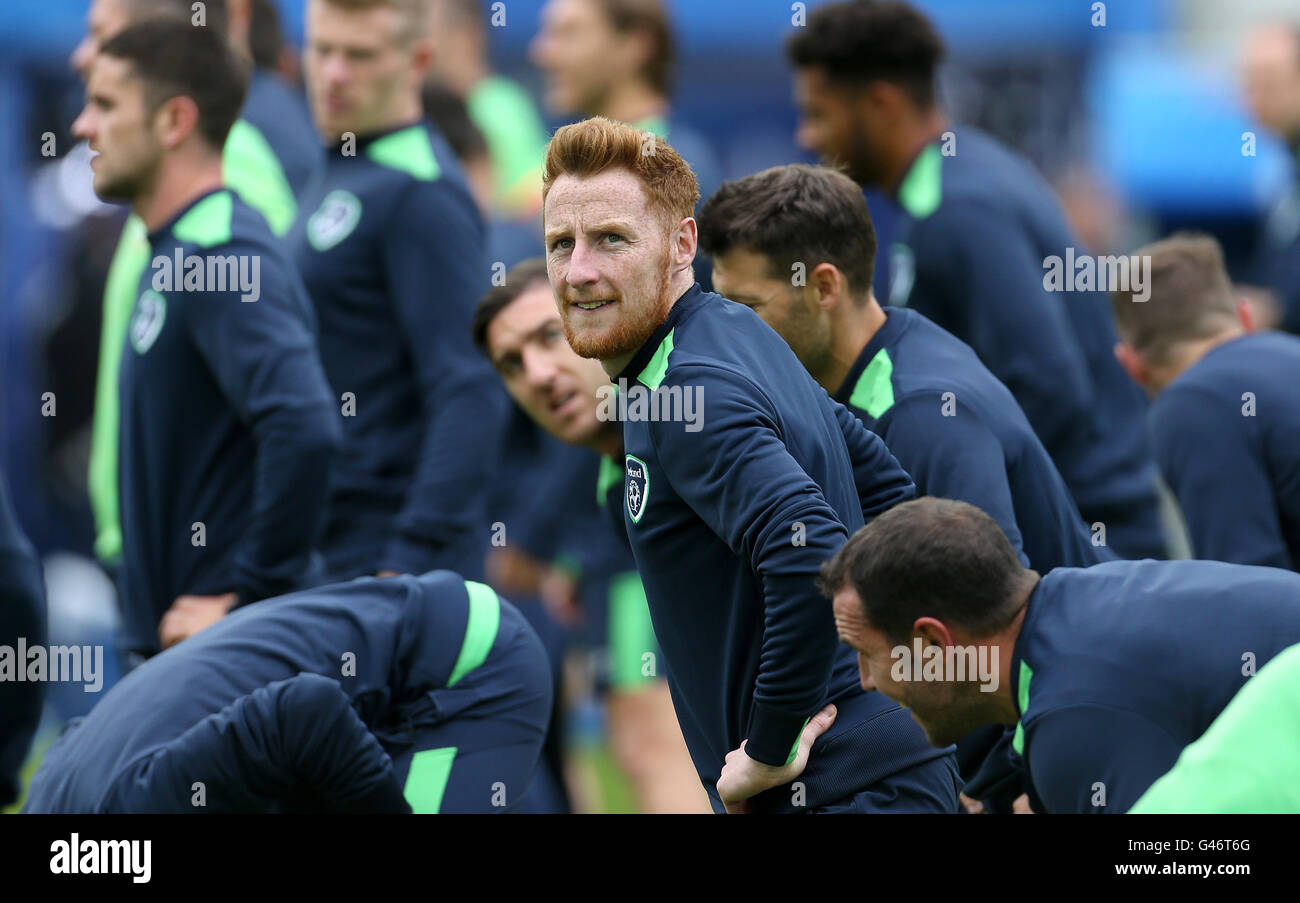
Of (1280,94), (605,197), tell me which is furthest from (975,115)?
(605,197)

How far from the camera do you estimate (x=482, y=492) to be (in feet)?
17.1

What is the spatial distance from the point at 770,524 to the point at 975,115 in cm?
944

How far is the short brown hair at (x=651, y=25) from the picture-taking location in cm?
670

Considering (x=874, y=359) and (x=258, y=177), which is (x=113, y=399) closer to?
(x=258, y=177)

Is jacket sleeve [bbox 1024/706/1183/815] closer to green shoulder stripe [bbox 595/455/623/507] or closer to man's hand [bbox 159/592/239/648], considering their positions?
green shoulder stripe [bbox 595/455/623/507]

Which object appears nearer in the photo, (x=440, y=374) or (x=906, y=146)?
(x=440, y=374)

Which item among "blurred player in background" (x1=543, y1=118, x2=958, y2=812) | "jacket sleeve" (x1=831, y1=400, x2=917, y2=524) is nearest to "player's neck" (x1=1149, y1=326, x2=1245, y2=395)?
"jacket sleeve" (x1=831, y1=400, x2=917, y2=524)

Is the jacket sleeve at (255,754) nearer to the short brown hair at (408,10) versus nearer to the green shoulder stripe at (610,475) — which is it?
the green shoulder stripe at (610,475)

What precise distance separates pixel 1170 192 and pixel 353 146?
851 centimetres

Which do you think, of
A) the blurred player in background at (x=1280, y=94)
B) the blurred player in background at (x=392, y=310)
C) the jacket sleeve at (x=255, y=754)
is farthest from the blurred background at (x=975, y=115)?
the jacket sleeve at (x=255, y=754)

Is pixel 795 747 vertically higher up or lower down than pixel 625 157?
lower down

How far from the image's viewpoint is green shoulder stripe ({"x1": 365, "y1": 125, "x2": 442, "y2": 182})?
17.2 feet

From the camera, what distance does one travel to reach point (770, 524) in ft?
9.73

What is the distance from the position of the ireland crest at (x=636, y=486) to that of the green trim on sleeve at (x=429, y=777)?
979 millimetres
